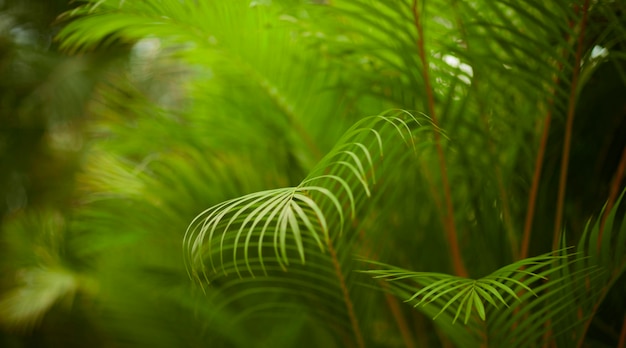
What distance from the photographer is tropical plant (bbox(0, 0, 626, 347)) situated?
76 centimetres

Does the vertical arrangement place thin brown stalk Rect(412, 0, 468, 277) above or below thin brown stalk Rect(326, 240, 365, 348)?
above

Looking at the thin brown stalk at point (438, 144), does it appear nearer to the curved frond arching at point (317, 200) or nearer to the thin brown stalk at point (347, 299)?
the curved frond arching at point (317, 200)

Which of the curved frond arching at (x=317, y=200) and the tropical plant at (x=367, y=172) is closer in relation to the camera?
the curved frond arching at (x=317, y=200)

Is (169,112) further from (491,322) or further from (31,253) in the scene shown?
(491,322)

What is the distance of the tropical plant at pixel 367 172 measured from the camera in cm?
76

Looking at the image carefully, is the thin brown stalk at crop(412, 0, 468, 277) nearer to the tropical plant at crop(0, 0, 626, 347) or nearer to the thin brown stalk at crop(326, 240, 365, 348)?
the tropical plant at crop(0, 0, 626, 347)

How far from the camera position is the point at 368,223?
939 millimetres

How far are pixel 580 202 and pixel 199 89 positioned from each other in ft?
2.37

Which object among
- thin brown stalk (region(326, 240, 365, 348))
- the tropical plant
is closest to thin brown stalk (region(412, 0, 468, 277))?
the tropical plant

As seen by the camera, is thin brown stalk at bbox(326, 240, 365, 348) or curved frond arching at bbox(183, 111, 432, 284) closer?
curved frond arching at bbox(183, 111, 432, 284)

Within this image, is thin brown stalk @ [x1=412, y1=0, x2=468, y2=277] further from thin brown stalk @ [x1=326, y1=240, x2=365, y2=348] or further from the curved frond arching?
thin brown stalk @ [x1=326, y1=240, x2=365, y2=348]

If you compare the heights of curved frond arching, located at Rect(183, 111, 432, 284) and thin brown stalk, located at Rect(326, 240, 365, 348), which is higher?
curved frond arching, located at Rect(183, 111, 432, 284)

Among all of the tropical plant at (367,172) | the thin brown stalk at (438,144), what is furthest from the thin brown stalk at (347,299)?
the thin brown stalk at (438,144)

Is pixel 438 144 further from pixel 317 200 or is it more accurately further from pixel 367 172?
pixel 317 200
